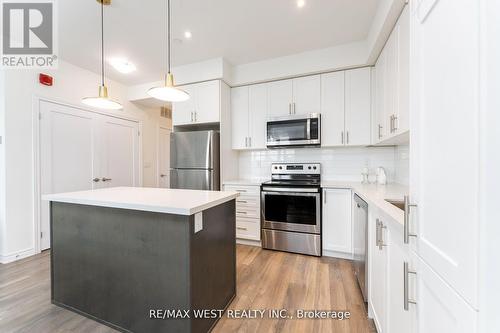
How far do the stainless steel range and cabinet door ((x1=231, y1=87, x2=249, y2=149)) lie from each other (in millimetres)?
940

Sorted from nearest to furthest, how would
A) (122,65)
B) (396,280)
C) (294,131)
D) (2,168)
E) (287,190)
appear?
(396,280)
(2,168)
(287,190)
(294,131)
(122,65)

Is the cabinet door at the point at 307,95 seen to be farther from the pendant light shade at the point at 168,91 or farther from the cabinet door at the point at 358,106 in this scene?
the pendant light shade at the point at 168,91

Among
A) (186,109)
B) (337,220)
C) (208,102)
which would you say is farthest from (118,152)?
(337,220)

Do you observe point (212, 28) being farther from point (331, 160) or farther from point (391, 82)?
point (331, 160)

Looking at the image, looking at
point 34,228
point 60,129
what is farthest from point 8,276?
point 60,129

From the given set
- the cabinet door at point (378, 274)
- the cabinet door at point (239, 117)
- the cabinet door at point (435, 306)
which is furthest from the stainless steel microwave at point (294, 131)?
the cabinet door at point (435, 306)

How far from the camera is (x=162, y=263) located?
4.60 ft

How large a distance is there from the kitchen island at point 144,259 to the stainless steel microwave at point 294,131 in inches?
63.4

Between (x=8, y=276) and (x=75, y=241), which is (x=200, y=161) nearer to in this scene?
(x=75, y=241)

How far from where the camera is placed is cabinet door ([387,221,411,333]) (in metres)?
1.02

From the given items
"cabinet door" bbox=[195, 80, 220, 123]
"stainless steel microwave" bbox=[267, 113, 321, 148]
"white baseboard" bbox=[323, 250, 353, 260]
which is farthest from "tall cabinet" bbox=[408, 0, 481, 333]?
"cabinet door" bbox=[195, 80, 220, 123]

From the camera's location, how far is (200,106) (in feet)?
11.2

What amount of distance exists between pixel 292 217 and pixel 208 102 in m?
2.11

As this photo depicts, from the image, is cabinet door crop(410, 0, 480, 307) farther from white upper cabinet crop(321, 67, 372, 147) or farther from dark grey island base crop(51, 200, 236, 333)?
white upper cabinet crop(321, 67, 372, 147)
